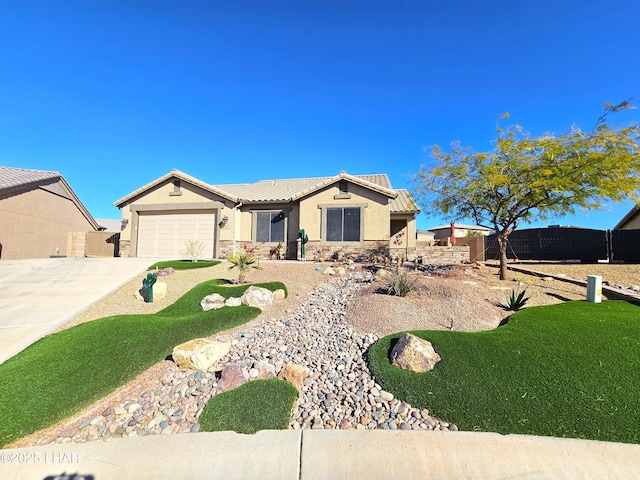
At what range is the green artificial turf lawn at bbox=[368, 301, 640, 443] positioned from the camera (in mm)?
3496

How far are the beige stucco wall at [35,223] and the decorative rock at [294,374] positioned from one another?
67.3ft

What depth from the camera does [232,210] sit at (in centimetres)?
1689

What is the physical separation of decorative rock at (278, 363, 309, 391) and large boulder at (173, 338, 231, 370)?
1.25m

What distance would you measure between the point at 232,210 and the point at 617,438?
16.3 metres

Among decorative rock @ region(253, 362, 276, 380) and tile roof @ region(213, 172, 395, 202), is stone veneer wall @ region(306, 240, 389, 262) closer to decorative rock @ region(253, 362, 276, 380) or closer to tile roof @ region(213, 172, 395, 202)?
tile roof @ region(213, 172, 395, 202)

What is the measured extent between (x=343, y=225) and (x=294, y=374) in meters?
11.6

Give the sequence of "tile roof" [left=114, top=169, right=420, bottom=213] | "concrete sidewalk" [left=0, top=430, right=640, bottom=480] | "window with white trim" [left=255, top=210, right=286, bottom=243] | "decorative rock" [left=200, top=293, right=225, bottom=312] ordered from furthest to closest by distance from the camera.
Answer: "window with white trim" [left=255, top=210, right=286, bottom=243]
"tile roof" [left=114, top=169, right=420, bottom=213]
"decorative rock" [left=200, top=293, right=225, bottom=312]
"concrete sidewalk" [left=0, top=430, right=640, bottom=480]

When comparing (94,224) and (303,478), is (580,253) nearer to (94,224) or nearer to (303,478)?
(303,478)

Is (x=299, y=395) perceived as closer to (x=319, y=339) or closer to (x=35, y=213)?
(x=319, y=339)

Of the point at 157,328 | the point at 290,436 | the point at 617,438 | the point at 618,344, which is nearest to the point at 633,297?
the point at 618,344

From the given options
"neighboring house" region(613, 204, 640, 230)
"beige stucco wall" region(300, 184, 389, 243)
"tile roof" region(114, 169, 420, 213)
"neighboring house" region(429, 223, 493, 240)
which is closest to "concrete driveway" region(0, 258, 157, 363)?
"tile roof" region(114, 169, 420, 213)

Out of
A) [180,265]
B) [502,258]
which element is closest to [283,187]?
[180,265]

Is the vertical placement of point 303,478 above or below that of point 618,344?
below

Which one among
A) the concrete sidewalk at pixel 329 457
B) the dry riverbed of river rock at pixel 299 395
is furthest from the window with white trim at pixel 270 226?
the concrete sidewalk at pixel 329 457
